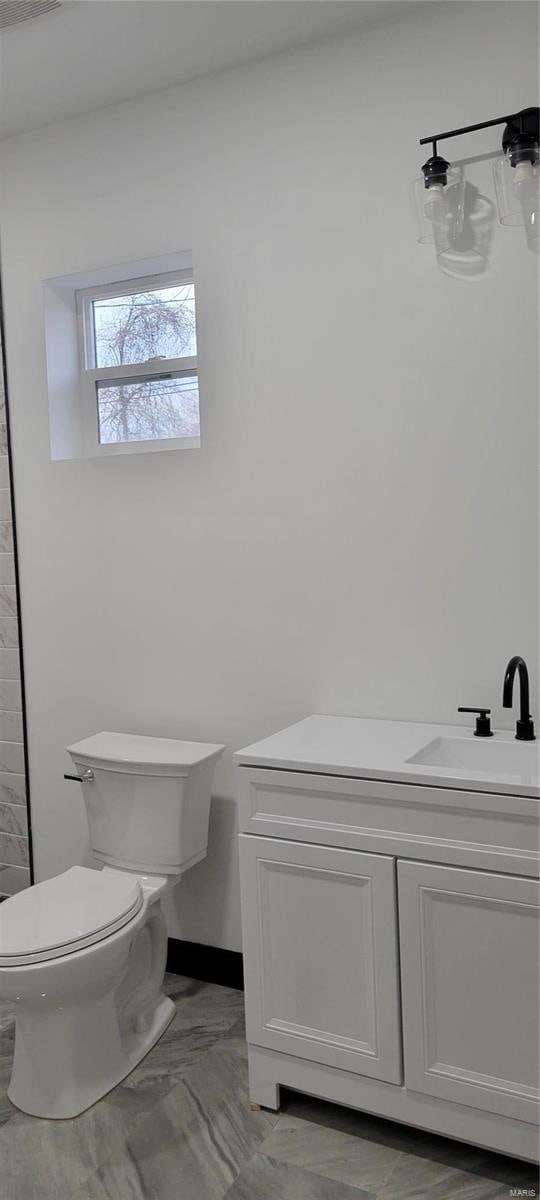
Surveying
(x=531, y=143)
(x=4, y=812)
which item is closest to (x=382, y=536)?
(x=531, y=143)

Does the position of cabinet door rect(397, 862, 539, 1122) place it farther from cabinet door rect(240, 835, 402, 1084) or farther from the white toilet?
the white toilet

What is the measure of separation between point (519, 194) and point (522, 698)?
1.14 m

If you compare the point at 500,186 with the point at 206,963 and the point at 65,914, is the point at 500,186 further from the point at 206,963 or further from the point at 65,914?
the point at 206,963

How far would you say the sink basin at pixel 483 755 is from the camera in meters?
1.96

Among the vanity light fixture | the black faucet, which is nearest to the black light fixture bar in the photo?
the vanity light fixture

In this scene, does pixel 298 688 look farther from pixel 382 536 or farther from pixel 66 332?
pixel 66 332

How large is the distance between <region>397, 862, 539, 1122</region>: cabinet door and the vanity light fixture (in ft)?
4.75

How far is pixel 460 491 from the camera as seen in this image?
2.14m

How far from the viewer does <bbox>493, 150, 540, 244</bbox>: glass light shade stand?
1916 millimetres

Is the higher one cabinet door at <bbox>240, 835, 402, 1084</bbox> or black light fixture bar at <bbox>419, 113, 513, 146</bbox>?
black light fixture bar at <bbox>419, 113, 513, 146</bbox>

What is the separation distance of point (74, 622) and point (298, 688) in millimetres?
842

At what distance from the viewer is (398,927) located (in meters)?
1.82

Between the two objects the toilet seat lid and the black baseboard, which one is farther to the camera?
the black baseboard

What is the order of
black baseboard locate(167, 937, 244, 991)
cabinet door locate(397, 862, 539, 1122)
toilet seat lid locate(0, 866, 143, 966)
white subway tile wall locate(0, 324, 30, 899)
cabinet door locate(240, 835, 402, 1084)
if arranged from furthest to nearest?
white subway tile wall locate(0, 324, 30, 899)
black baseboard locate(167, 937, 244, 991)
toilet seat lid locate(0, 866, 143, 966)
cabinet door locate(240, 835, 402, 1084)
cabinet door locate(397, 862, 539, 1122)
